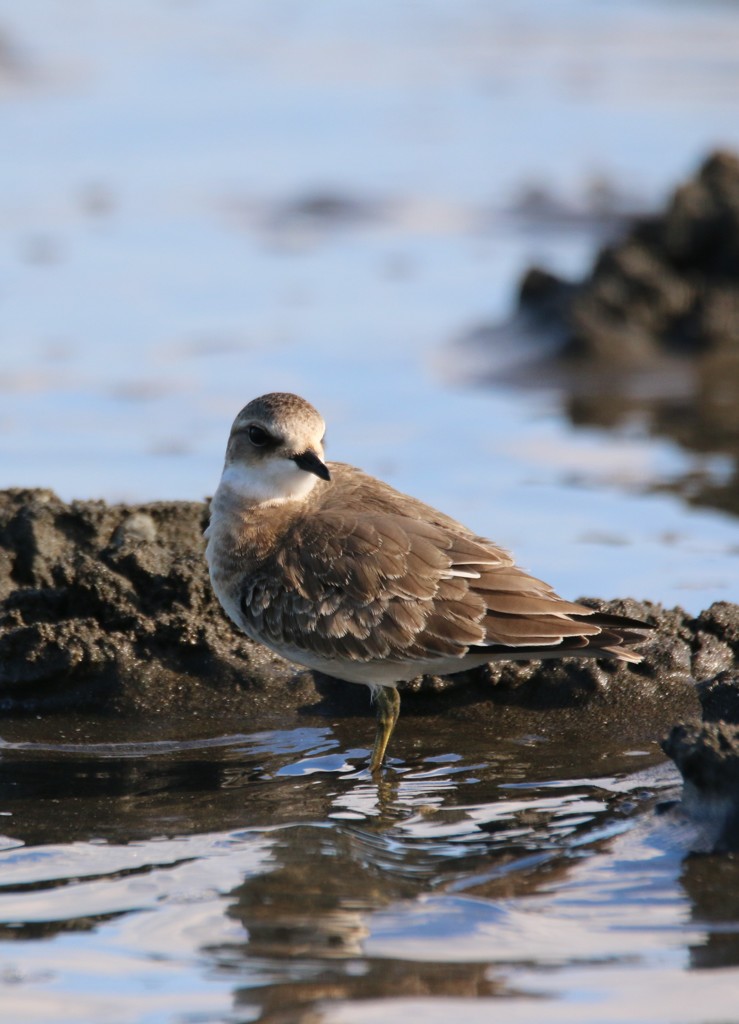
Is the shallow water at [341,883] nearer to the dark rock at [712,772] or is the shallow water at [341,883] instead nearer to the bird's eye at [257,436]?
the dark rock at [712,772]

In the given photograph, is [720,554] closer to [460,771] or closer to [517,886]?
[460,771]

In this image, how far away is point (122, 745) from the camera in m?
6.49

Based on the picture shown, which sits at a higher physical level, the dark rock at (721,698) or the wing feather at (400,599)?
the wing feather at (400,599)

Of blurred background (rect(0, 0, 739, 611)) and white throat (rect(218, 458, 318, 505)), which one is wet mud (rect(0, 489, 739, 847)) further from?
blurred background (rect(0, 0, 739, 611))

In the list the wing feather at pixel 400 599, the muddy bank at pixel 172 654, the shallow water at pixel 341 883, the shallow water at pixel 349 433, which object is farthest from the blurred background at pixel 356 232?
Answer: the shallow water at pixel 341 883

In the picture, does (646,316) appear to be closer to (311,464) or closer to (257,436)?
(257,436)

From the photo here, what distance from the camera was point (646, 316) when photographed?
12281 millimetres

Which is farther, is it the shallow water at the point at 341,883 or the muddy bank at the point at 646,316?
the muddy bank at the point at 646,316

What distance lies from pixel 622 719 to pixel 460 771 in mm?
788

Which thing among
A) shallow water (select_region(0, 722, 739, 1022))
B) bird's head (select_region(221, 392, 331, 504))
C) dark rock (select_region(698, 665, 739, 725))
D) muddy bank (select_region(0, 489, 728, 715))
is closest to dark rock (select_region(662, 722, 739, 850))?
shallow water (select_region(0, 722, 739, 1022))

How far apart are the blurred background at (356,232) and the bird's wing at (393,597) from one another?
71.4 inches

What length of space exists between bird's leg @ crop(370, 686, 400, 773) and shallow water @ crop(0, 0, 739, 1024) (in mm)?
132

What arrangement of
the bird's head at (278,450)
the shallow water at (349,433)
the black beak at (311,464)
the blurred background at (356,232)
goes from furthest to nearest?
the blurred background at (356,232)
the bird's head at (278,450)
the black beak at (311,464)
the shallow water at (349,433)

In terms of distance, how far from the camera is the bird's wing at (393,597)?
6254 millimetres
